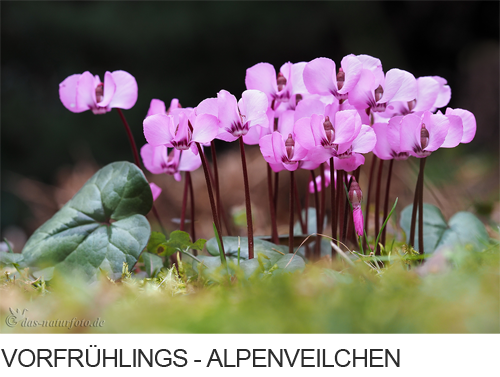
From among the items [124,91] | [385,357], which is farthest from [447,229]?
[124,91]

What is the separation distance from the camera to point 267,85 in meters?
0.75

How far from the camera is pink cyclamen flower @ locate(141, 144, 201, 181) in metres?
0.82

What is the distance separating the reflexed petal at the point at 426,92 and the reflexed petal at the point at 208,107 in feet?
1.21

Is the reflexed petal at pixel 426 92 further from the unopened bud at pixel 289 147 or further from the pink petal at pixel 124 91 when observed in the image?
the pink petal at pixel 124 91

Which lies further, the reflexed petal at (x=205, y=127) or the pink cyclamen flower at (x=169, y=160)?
the pink cyclamen flower at (x=169, y=160)

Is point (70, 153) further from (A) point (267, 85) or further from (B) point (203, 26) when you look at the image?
(A) point (267, 85)

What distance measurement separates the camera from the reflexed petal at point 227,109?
2.03 feet

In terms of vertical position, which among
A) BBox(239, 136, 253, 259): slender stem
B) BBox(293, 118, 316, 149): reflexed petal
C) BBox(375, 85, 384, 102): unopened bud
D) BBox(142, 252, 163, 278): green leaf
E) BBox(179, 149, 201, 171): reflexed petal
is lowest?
BBox(142, 252, 163, 278): green leaf

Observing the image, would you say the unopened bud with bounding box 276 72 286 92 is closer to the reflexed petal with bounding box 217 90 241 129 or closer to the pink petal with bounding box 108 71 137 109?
the reflexed petal with bounding box 217 90 241 129

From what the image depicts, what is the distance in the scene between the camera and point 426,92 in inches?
29.6

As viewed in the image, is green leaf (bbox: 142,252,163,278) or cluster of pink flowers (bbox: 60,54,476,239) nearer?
cluster of pink flowers (bbox: 60,54,476,239)

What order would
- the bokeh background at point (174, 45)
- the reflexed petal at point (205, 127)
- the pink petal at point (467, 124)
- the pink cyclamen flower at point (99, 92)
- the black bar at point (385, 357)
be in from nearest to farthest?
the black bar at point (385, 357) < the reflexed petal at point (205, 127) < the pink petal at point (467, 124) < the pink cyclamen flower at point (99, 92) < the bokeh background at point (174, 45)

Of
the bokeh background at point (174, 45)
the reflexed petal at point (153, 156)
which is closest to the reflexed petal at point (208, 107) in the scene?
the reflexed petal at point (153, 156)

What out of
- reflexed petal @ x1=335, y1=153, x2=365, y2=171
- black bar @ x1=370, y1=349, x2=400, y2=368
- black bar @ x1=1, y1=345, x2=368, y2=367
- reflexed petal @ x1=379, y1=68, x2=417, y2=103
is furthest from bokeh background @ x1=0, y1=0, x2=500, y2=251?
black bar @ x1=370, y1=349, x2=400, y2=368
